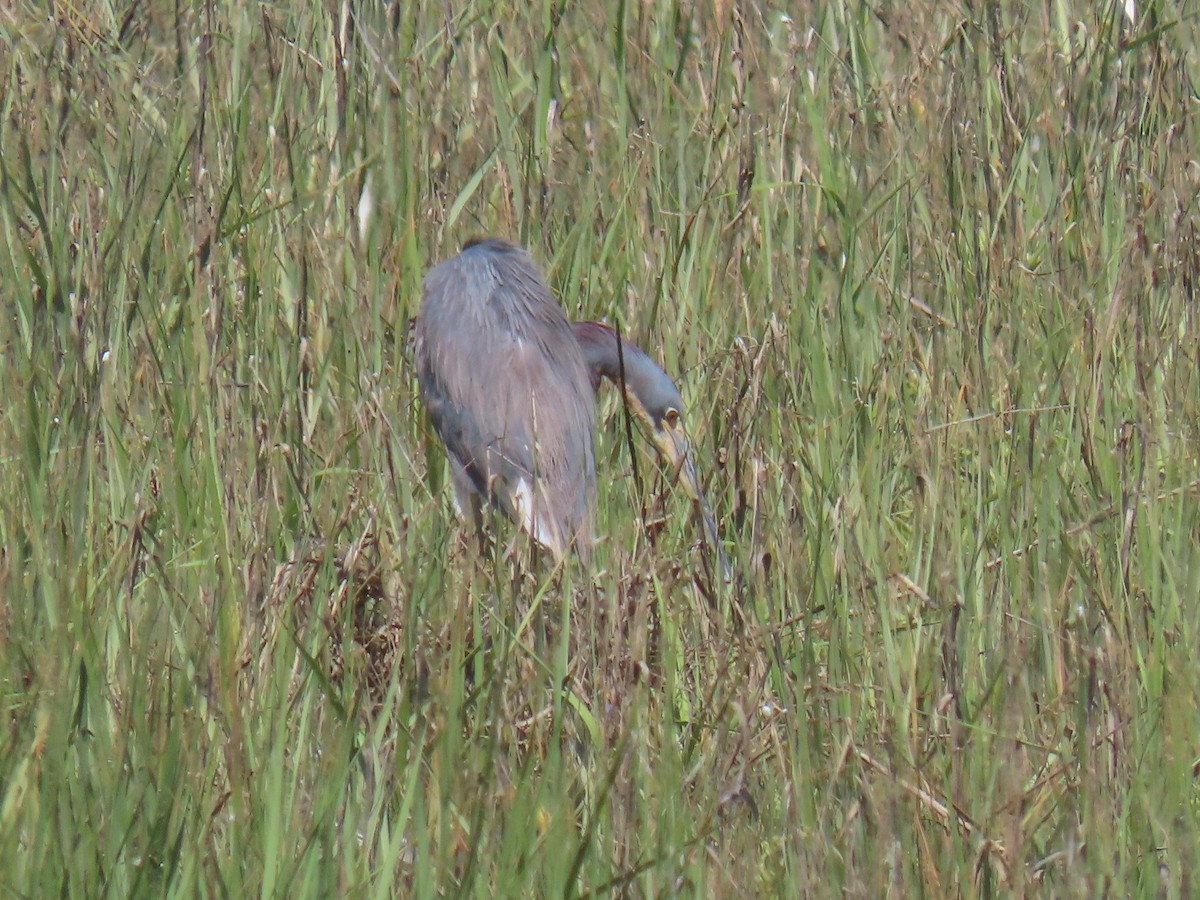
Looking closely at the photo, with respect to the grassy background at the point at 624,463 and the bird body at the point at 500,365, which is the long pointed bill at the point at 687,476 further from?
the bird body at the point at 500,365

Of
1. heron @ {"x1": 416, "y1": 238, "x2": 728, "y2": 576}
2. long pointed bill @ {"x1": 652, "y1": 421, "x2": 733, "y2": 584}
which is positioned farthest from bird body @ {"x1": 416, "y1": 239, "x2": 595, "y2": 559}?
long pointed bill @ {"x1": 652, "y1": 421, "x2": 733, "y2": 584}

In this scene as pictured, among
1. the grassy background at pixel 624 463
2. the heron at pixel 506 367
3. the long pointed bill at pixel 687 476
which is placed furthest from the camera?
the heron at pixel 506 367

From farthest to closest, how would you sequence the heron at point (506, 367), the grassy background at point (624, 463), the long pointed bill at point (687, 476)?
the heron at point (506, 367) < the long pointed bill at point (687, 476) < the grassy background at point (624, 463)

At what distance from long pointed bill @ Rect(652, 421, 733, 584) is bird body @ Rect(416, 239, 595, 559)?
0.17m

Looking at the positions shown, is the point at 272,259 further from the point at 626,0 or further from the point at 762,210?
the point at 626,0

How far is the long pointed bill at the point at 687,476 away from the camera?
254 cm

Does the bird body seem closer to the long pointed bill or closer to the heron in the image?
the heron

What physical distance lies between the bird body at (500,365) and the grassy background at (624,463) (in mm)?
82

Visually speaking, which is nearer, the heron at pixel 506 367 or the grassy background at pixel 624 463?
the grassy background at pixel 624 463

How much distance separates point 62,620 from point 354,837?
14.3 inches

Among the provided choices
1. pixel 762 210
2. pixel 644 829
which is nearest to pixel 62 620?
pixel 644 829

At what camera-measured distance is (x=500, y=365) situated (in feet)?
12.4

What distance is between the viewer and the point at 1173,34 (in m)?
3.90

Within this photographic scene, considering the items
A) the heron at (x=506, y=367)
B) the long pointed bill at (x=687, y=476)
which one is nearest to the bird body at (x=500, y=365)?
the heron at (x=506, y=367)
